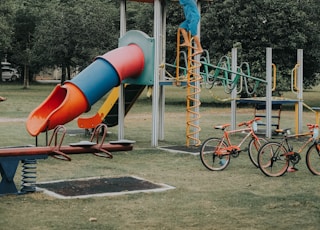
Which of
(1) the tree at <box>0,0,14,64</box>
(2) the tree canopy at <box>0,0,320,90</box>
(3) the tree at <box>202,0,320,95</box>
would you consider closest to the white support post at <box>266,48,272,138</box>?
(2) the tree canopy at <box>0,0,320,90</box>

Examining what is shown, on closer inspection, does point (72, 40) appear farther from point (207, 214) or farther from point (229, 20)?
point (207, 214)

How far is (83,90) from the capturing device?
1330 centimetres

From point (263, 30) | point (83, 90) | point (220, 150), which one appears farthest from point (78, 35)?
point (220, 150)

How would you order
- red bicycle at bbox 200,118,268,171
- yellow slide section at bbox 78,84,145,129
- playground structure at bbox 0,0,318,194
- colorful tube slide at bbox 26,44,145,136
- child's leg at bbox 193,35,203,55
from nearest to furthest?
red bicycle at bbox 200,118,268,171 → colorful tube slide at bbox 26,44,145,136 → playground structure at bbox 0,0,318,194 → child's leg at bbox 193,35,203,55 → yellow slide section at bbox 78,84,145,129

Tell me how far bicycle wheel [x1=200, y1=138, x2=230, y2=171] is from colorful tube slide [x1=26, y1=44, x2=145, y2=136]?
2897mm

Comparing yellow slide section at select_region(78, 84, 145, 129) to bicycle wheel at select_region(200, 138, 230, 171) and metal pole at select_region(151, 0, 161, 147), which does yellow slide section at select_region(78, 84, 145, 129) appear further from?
bicycle wheel at select_region(200, 138, 230, 171)

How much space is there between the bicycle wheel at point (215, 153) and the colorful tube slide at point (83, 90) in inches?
114

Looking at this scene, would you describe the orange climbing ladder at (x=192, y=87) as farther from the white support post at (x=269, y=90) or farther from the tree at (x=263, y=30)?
the tree at (x=263, y=30)

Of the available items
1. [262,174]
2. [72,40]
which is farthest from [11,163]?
[72,40]

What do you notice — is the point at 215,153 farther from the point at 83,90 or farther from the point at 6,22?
the point at 6,22

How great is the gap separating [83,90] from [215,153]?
3300mm

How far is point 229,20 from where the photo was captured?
29219 mm

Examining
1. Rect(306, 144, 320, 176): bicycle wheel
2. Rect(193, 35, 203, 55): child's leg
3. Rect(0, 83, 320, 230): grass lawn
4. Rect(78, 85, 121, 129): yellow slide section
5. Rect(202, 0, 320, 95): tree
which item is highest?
Rect(202, 0, 320, 95): tree

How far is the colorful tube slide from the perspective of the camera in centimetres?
1253
